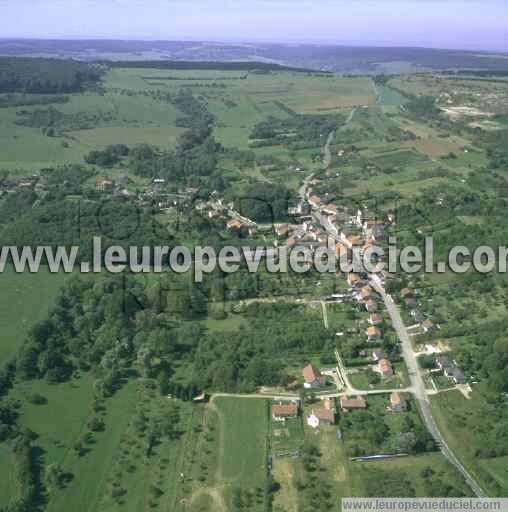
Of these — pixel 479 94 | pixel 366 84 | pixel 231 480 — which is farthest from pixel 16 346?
pixel 366 84

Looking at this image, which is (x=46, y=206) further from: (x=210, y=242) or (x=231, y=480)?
(x=231, y=480)

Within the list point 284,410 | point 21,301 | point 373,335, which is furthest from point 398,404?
point 21,301

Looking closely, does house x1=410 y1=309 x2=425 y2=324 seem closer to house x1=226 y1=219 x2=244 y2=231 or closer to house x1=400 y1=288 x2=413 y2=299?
house x1=400 y1=288 x2=413 y2=299

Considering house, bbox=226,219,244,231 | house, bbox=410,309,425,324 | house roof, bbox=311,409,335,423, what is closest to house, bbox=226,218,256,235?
house, bbox=226,219,244,231

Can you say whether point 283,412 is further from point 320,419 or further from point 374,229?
point 374,229

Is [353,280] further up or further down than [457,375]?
further up

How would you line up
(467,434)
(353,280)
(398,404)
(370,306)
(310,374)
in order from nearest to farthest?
1. (467,434)
2. (398,404)
3. (310,374)
4. (370,306)
5. (353,280)

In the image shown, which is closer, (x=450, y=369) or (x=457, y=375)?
(x=457, y=375)
